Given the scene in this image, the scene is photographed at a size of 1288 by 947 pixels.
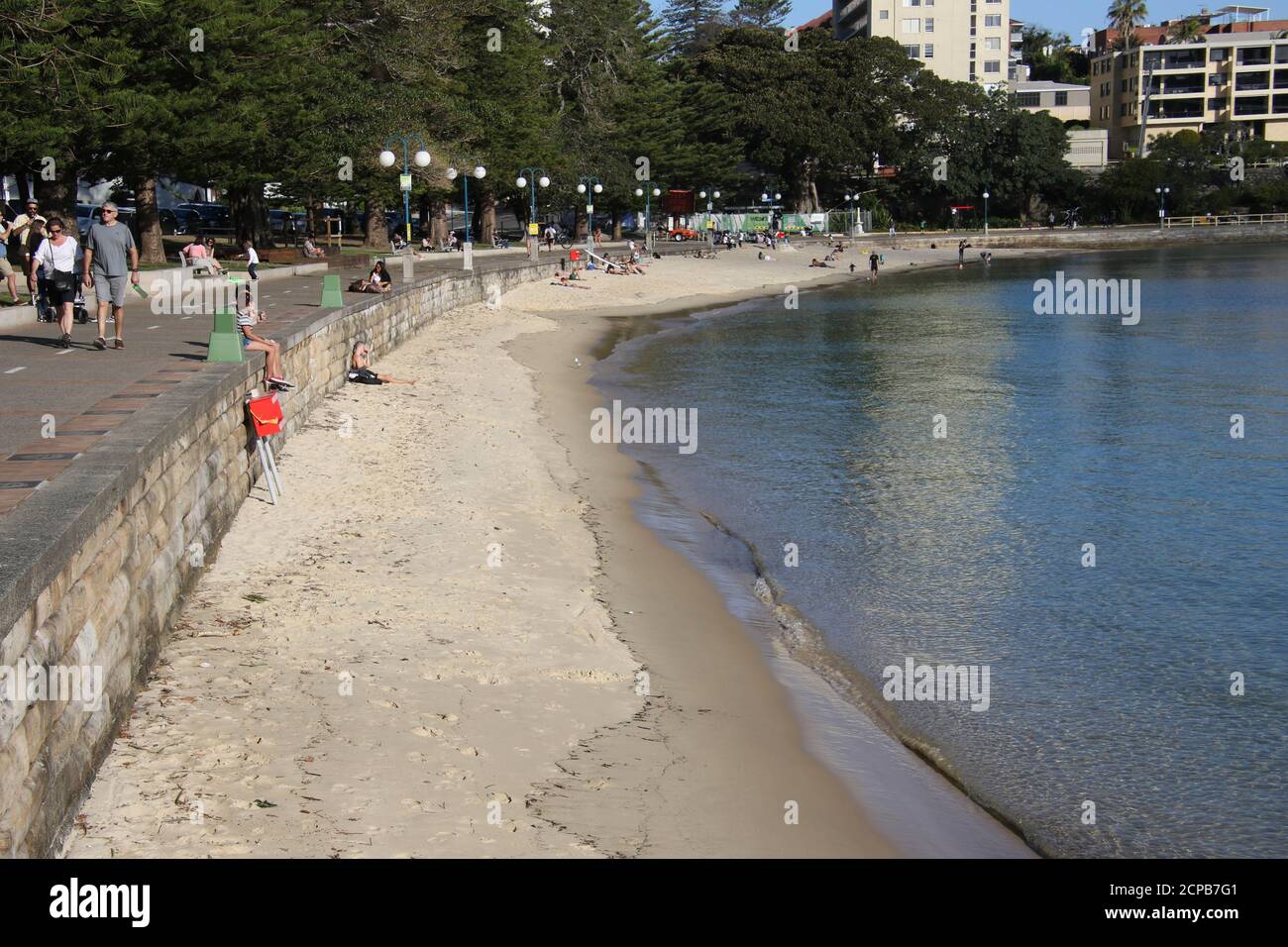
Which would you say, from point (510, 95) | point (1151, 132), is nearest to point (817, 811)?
point (510, 95)

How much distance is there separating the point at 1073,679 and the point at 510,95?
4640cm

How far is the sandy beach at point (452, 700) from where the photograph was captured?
630 centimetres

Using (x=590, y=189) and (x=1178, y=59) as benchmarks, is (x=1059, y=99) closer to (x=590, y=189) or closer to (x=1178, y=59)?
(x=1178, y=59)

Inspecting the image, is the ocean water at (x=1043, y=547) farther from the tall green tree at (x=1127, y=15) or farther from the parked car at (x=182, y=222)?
the tall green tree at (x=1127, y=15)

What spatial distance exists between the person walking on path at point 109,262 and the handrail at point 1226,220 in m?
94.0

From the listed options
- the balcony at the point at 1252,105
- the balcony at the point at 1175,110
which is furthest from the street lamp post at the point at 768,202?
the balcony at the point at 1252,105

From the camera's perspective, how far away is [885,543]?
13734mm

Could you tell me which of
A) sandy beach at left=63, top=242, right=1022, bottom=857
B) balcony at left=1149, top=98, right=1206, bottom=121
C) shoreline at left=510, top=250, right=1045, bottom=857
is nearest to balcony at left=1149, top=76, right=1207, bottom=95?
balcony at left=1149, top=98, right=1206, bottom=121

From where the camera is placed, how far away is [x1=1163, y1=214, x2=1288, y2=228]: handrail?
97.4 meters

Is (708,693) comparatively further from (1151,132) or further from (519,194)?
(1151,132)

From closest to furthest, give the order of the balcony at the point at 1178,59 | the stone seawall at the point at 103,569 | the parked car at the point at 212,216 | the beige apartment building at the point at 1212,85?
the stone seawall at the point at 103,569
the parked car at the point at 212,216
the beige apartment building at the point at 1212,85
the balcony at the point at 1178,59

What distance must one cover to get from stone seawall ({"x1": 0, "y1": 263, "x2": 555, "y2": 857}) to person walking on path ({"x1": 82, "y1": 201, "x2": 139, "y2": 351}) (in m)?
3.17

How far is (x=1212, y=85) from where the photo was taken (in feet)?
356

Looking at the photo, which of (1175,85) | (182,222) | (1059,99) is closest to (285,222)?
(182,222)
